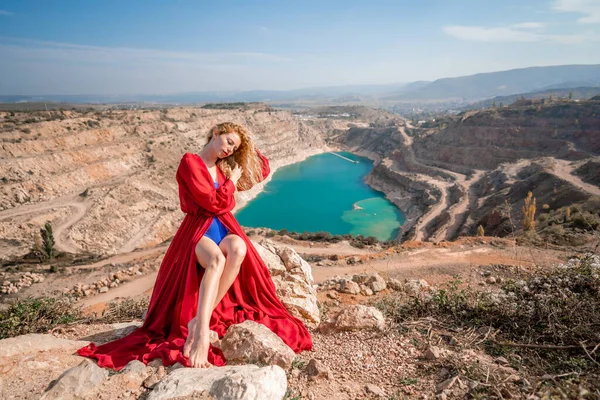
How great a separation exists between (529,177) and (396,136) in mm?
42892

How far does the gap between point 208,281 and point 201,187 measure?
100cm

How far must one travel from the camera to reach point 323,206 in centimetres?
4494

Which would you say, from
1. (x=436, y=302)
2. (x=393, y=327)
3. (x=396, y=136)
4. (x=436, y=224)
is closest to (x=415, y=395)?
(x=393, y=327)

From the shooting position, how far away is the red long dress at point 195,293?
3320mm

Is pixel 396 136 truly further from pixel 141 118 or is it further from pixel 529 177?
pixel 141 118

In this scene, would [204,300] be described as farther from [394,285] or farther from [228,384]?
[394,285]

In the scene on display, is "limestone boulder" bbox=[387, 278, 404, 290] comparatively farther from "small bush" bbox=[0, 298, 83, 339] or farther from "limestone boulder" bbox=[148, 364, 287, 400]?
"small bush" bbox=[0, 298, 83, 339]

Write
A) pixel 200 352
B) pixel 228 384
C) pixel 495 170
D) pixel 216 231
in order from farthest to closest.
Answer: pixel 495 170 → pixel 216 231 → pixel 200 352 → pixel 228 384

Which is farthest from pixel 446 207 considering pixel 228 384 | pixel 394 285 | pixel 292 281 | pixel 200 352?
pixel 228 384

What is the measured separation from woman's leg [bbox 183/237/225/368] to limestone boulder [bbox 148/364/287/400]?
306mm

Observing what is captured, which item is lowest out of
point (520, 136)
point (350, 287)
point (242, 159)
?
point (350, 287)

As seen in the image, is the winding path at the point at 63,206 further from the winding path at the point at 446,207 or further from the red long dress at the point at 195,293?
the winding path at the point at 446,207

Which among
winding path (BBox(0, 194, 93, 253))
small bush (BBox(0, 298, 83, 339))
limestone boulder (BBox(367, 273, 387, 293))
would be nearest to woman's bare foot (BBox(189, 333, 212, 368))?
small bush (BBox(0, 298, 83, 339))

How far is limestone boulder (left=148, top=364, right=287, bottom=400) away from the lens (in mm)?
2266
